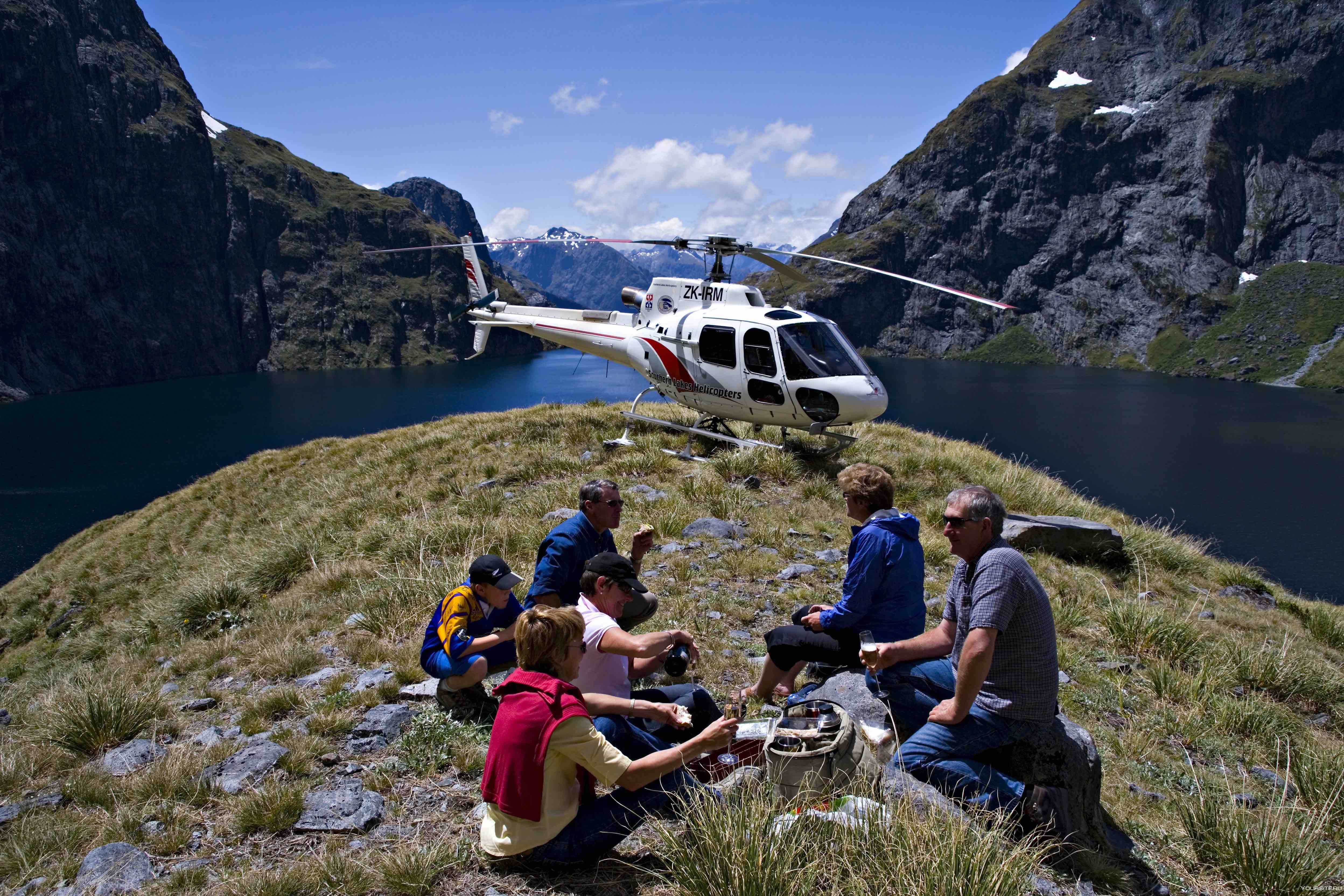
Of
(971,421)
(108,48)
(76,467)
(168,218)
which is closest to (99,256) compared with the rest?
(168,218)

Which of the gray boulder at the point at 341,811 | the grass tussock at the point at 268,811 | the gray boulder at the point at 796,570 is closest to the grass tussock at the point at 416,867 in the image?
the gray boulder at the point at 341,811

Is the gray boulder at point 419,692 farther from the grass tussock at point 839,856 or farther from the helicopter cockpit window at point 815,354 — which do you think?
the helicopter cockpit window at point 815,354

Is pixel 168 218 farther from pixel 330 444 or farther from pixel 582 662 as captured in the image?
pixel 582 662

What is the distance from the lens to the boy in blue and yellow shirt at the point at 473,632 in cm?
500

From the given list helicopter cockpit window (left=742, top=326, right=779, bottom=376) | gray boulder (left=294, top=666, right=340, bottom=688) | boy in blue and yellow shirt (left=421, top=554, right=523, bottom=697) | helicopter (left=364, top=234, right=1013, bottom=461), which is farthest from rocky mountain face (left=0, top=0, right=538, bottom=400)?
boy in blue and yellow shirt (left=421, top=554, right=523, bottom=697)

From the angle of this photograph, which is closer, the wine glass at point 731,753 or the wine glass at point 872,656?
the wine glass at point 731,753

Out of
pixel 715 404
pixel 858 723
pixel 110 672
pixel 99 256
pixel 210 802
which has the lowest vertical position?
pixel 110 672

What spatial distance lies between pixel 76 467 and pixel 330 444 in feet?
202

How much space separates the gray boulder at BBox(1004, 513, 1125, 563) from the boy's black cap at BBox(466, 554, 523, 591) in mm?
7655

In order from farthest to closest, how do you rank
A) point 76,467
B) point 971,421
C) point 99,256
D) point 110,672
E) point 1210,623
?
point 99,256 → point 971,421 → point 76,467 → point 1210,623 → point 110,672

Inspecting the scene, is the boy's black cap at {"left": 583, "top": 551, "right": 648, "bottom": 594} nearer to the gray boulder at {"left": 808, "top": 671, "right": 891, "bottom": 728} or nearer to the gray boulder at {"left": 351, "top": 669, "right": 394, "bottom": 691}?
the gray boulder at {"left": 808, "top": 671, "right": 891, "bottom": 728}

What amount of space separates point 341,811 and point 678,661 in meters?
2.20

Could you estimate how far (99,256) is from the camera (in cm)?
15975

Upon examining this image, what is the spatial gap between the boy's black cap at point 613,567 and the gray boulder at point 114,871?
2737 mm
